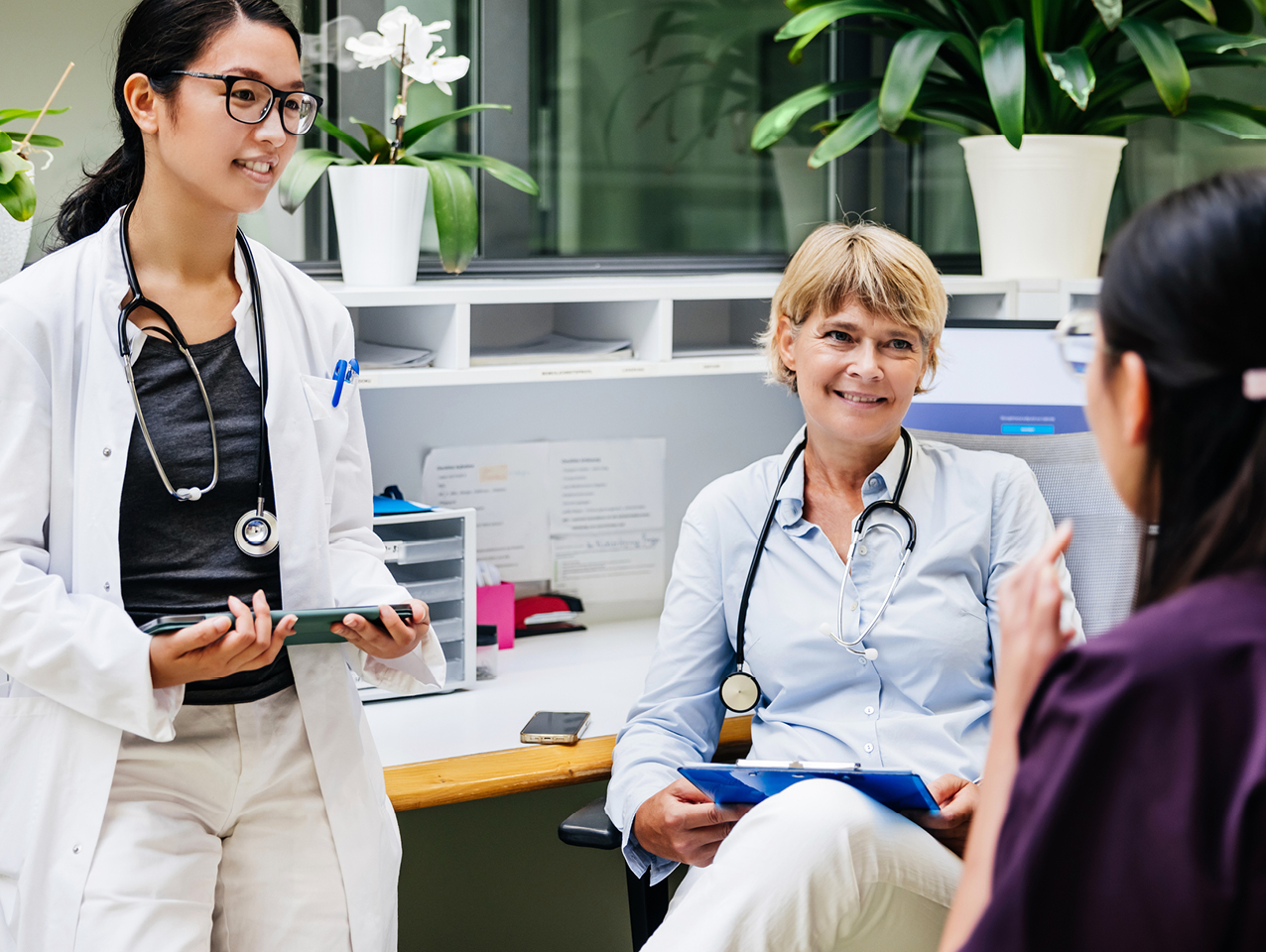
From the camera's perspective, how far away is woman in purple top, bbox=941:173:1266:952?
0.64 m

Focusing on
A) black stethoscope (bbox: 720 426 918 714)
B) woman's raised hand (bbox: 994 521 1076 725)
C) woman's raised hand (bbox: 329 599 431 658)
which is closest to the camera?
woman's raised hand (bbox: 994 521 1076 725)

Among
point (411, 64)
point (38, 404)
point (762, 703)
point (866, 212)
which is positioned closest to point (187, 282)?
point (38, 404)

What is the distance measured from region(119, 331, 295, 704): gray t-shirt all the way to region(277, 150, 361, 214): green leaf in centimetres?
54

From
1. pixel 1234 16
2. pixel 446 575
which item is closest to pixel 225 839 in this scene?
pixel 446 575

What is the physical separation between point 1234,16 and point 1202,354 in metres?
1.69

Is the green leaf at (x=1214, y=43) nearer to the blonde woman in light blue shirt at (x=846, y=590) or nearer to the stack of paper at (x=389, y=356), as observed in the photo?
the blonde woman in light blue shirt at (x=846, y=590)

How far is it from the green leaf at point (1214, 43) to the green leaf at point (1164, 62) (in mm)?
101

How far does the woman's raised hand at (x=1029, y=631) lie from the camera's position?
0.80m

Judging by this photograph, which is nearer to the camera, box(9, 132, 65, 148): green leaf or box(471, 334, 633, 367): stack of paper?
box(9, 132, 65, 148): green leaf

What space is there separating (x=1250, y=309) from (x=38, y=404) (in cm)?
110

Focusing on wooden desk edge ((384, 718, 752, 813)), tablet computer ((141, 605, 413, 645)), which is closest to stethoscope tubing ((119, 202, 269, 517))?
tablet computer ((141, 605, 413, 645))

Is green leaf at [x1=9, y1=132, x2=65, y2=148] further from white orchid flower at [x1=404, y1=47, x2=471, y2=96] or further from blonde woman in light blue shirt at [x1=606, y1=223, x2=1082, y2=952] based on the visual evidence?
blonde woman in light blue shirt at [x1=606, y1=223, x2=1082, y2=952]

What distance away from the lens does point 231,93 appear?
4.21 feet

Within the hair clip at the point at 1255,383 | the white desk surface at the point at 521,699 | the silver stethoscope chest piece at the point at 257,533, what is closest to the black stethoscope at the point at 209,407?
the silver stethoscope chest piece at the point at 257,533
